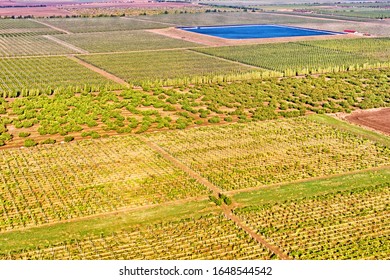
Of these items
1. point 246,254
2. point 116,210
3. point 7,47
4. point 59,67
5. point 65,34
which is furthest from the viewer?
point 65,34

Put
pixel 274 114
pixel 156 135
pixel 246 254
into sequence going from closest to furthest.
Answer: pixel 246 254
pixel 156 135
pixel 274 114

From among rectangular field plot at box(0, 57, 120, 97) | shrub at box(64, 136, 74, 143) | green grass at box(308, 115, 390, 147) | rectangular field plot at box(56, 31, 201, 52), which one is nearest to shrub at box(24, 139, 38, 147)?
shrub at box(64, 136, 74, 143)

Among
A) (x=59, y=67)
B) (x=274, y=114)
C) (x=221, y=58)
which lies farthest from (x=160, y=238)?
(x=221, y=58)

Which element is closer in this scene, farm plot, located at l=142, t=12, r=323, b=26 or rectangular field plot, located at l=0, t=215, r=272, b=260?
rectangular field plot, located at l=0, t=215, r=272, b=260

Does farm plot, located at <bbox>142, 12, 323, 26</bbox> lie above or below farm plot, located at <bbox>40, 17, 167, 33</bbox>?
above

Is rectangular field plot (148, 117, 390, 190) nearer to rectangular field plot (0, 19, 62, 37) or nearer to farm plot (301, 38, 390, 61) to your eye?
farm plot (301, 38, 390, 61)

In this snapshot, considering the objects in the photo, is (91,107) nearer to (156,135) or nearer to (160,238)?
(156,135)

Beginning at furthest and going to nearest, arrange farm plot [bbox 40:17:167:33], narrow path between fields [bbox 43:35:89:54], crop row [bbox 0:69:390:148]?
farm plot [bbox 40:17:167:33], narrow path between fields [bbox 43:35:89:54], crop row [bbox 0:69:390:148]
